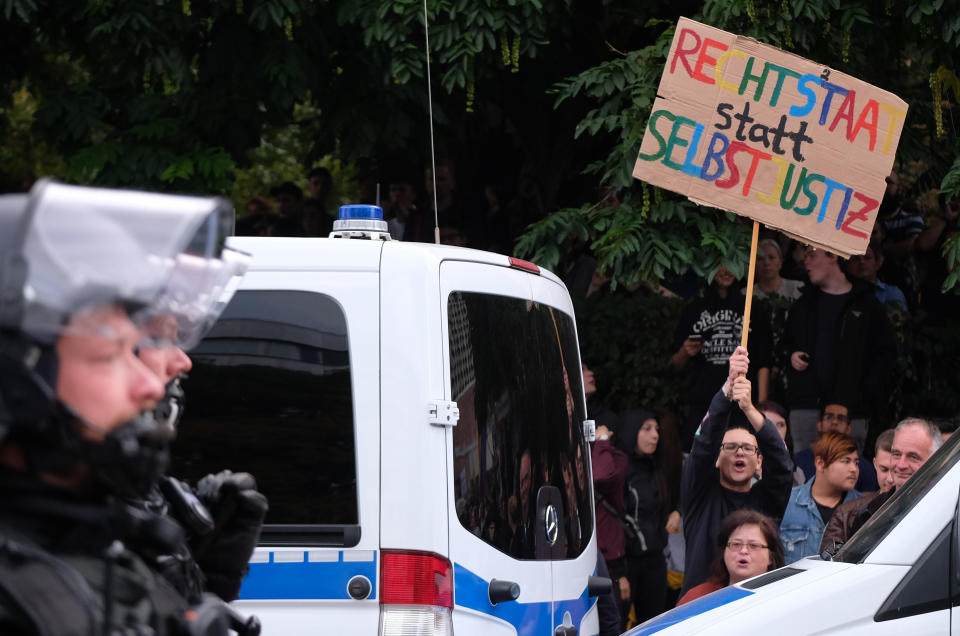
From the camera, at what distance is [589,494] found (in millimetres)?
5887

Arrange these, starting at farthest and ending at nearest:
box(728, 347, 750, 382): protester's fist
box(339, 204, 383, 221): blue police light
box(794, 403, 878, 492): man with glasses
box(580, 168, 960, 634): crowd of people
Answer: box(794, 403, 878, 492): man with glasses, box(580, 168, 960, 634): crowd of people, box(728, 347, 750, 382): protester's fist, box(339, 204, 383, 221): blue police light

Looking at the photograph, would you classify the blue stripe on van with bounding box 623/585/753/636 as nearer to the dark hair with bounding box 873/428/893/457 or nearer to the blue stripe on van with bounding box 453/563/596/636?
the blue stripe on van with bounding box 453/563/596/636

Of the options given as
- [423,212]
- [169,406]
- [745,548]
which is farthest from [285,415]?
[423,212]

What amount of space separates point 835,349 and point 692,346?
0.97m

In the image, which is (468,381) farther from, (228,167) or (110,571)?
(228,167)

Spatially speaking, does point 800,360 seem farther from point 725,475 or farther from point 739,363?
point 739,363

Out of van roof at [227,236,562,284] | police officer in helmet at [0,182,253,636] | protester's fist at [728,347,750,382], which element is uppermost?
protester's fist at [728,347,750,382]

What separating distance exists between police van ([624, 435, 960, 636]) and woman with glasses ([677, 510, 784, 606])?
1757mm

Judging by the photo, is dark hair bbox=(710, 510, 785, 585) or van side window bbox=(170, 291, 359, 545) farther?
dark hair bbox=(710, 510, 785, 585)

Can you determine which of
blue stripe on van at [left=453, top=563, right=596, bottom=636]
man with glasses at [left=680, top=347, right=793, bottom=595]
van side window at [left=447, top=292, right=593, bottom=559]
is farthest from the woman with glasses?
blue stripe on van at [left=453, top=563, right=596, bottom=636]

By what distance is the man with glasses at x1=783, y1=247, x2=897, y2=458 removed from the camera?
9141mm

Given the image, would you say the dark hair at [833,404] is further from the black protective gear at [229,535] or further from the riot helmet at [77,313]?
the riot helmet at [77,313]

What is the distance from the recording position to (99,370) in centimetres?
214

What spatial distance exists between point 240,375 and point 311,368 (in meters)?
0.25
